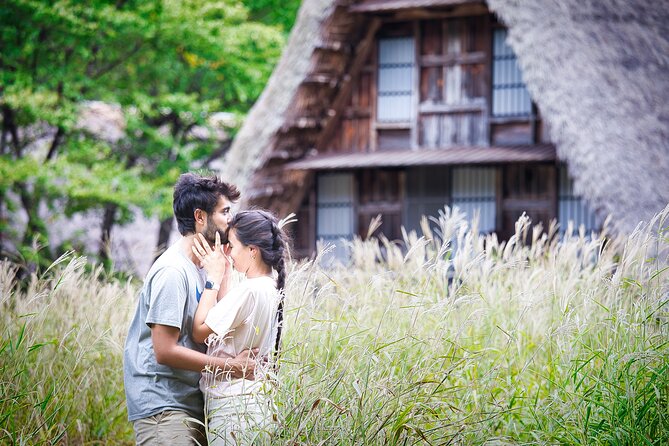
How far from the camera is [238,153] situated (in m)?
9.31

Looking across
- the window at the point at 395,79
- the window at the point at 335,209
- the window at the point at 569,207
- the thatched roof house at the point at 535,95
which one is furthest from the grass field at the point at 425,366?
the window at the point at 335,209

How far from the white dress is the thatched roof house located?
192 inches

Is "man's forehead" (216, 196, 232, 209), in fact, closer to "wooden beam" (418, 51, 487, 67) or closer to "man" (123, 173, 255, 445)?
"man" (123, 173, 255, 445)

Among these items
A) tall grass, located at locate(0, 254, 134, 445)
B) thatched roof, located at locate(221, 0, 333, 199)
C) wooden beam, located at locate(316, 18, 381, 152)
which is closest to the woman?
tall grass, located at locate(0, 254, 134, 445)

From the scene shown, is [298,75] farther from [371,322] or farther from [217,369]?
[217,369]

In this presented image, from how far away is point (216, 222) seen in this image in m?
3.34

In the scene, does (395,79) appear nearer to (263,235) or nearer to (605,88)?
(605,88)

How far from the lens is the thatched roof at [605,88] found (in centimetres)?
758

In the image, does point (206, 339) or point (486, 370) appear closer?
point (206, 339)

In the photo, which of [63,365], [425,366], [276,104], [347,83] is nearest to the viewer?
[425,366]

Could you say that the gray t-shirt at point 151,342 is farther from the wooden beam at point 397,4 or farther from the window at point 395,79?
the window at point 395,79

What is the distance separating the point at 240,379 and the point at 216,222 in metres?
0.58

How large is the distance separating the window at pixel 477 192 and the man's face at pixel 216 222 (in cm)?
645

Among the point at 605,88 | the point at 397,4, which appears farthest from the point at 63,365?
the point at 397,4
